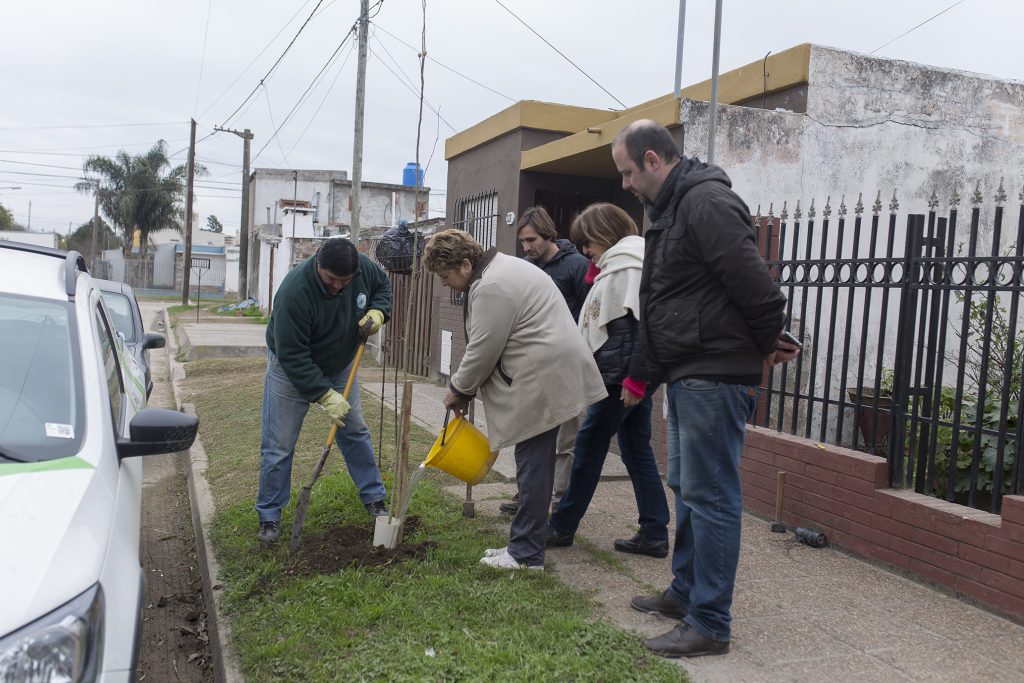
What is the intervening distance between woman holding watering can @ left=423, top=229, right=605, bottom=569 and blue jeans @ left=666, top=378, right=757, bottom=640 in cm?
82

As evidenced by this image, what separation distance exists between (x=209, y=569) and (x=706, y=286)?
3.11 meters

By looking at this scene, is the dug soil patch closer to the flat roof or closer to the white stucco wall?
the white stucco wall

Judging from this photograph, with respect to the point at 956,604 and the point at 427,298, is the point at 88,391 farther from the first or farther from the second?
the point at 427,298

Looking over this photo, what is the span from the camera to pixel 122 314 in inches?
331

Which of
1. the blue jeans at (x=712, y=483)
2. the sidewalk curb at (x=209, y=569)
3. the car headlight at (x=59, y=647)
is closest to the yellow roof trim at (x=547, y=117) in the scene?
the sidewalk curb at (x=209, y=569)

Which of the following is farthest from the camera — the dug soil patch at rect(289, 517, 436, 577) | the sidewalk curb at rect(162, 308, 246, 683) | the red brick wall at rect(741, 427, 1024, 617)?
the dug soil patch at rect(289, 517, 436, 577)

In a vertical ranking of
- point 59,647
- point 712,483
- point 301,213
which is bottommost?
point 59,647

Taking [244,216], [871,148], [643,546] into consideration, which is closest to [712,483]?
[643,546]

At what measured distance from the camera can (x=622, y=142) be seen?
3.38m

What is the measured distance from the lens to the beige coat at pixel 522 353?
402 centimetres

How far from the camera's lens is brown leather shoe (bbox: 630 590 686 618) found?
370cm

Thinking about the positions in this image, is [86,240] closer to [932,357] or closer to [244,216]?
[244,216]

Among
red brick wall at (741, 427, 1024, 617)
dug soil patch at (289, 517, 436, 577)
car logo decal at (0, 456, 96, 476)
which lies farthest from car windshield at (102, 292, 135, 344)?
red brick wall at (741, 427, 1024, 617)

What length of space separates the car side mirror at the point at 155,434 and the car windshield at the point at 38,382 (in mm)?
182
